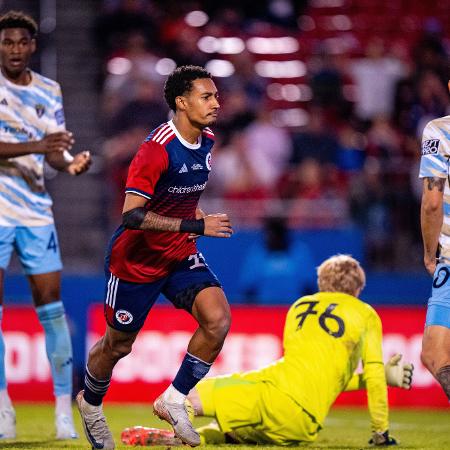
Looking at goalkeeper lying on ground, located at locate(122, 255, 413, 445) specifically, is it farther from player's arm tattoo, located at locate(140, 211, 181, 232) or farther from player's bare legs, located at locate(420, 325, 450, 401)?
player's arm tattoo, located at locate(140, 211, 181, 232)

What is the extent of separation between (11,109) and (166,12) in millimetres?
8133

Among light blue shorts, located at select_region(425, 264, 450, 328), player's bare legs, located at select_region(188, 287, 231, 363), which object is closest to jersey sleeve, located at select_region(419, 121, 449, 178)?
light blue shorts, located at select_region(425, 264, 450, 328)

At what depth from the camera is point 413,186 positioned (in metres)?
12.5

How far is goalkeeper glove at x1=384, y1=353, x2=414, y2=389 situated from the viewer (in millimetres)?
7398

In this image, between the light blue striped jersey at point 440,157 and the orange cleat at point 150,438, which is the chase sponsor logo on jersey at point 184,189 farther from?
the orange cleat at point 150,438

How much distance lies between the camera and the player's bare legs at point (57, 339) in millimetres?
7816

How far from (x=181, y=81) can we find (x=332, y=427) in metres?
3.67

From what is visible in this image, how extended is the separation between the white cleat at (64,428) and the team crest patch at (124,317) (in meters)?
1.59

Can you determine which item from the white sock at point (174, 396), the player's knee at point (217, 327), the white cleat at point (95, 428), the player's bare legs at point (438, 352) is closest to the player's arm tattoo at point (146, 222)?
the player's knee at point (217, 327)

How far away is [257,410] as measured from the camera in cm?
724

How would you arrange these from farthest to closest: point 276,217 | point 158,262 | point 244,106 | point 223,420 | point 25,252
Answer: point 244,106
point 276,217
point 25,252
point 223,420
point 158,262

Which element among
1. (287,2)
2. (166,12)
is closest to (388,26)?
(287,2)

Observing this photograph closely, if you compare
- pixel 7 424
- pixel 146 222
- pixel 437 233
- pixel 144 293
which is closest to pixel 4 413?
pixel 7 424

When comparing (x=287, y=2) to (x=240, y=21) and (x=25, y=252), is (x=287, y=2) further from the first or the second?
(x=25, y=252)
